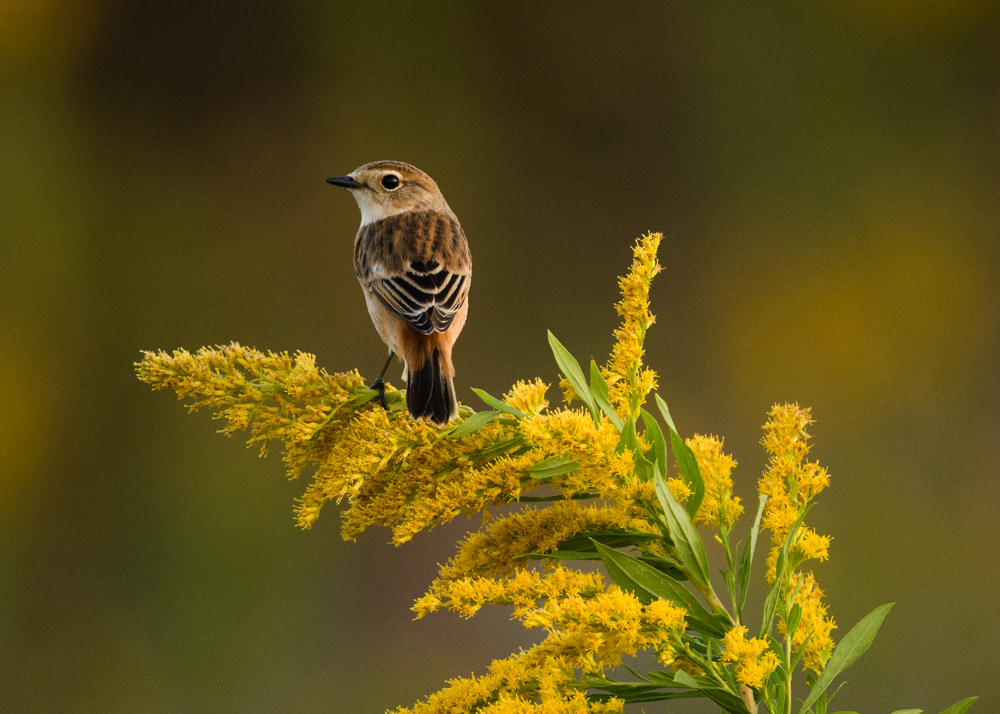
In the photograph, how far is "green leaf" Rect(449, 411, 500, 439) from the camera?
0.58 metres

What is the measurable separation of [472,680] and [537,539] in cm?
11

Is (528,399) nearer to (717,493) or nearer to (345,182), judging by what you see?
(717,493)

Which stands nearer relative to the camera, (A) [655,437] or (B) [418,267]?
(A) [655,437]

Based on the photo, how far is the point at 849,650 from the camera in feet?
1.88

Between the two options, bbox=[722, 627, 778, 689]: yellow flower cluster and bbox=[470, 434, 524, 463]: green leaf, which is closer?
bbox=[722, 627, 778, 689]: yellow flower cluster

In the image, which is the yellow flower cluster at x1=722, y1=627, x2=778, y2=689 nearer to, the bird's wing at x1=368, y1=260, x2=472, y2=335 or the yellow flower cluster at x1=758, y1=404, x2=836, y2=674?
the yellow flower cluster at x1=758, y1=404, x2=836, y2=674

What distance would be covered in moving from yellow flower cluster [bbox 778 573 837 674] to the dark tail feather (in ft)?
0.91

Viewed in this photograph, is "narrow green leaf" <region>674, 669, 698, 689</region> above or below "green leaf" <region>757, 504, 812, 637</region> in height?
below

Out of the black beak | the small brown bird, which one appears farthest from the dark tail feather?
the black beak

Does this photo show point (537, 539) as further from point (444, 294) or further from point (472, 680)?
point (444, 294)

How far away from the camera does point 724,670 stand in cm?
53

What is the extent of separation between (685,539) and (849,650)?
0.14 meters

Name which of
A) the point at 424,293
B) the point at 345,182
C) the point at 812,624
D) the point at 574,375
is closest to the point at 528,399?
the point at 574,375

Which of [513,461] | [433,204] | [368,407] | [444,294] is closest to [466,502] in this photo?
[513,461]
